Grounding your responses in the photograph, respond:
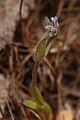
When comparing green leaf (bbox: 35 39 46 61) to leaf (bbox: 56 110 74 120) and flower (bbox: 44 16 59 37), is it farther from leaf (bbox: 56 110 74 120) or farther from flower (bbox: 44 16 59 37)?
leaf (bbox: 56 110 74 120)

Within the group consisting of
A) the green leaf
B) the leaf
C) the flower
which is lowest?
the leaf

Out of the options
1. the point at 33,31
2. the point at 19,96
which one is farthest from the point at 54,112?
the point at 33,31

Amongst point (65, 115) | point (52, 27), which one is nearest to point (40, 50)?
point (52, 27)

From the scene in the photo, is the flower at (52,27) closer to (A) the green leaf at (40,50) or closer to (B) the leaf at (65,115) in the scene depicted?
(A) the green leaf at (40,50)

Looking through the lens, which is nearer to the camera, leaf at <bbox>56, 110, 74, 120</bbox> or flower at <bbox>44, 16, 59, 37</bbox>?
flower at <bbox>44, 16, 59, 37</bbox>

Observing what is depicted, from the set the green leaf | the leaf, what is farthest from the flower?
the leaf

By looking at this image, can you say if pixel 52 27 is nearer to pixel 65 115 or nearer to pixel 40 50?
pixel 40 50

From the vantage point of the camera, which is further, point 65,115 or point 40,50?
point 65,115

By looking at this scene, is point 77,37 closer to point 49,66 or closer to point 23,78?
point 49,66

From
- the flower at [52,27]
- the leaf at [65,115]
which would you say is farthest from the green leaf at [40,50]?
the leaf at [65,115]

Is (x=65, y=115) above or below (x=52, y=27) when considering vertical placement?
below

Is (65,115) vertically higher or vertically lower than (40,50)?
lower
